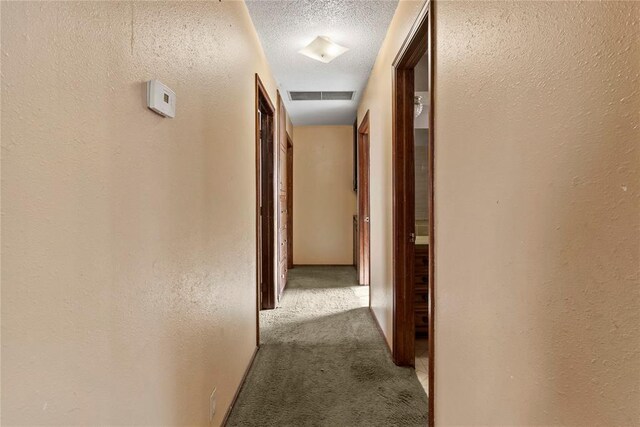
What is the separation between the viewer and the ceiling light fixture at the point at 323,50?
2751 millimetres

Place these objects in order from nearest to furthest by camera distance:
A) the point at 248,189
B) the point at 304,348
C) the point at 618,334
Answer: the point at 618,334 < the point at 248,189 < the point at 304,348

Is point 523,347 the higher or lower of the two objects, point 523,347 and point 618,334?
the lower

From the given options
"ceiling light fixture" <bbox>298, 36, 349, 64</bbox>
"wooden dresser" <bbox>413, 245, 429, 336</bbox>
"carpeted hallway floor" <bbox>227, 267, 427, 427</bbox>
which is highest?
"ceiling light fixture" <bbox>298, 36, 349, 64</bbox>

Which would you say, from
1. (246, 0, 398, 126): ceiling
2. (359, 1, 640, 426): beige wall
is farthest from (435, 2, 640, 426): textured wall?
(246, 0, 398, 126): ceiling

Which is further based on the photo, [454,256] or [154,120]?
[454,256]

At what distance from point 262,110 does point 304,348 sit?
2.09 meters

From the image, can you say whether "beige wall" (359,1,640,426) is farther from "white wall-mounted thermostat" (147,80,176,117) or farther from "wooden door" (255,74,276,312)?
"wooden door" (255,74,276,312)

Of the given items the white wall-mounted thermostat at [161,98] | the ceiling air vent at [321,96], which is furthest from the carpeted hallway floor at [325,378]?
the ceiling air vent at [321,96]

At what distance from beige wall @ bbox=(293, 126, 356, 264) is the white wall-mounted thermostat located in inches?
190

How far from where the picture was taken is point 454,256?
53.1 inches

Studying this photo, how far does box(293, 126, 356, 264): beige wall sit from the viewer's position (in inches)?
235

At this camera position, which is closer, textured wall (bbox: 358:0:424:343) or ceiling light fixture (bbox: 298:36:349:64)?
textured wall (bbox: 358:0:424:343)

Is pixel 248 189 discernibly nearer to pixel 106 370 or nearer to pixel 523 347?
pixel 106 370

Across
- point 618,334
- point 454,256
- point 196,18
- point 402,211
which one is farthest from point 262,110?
point 618,334
